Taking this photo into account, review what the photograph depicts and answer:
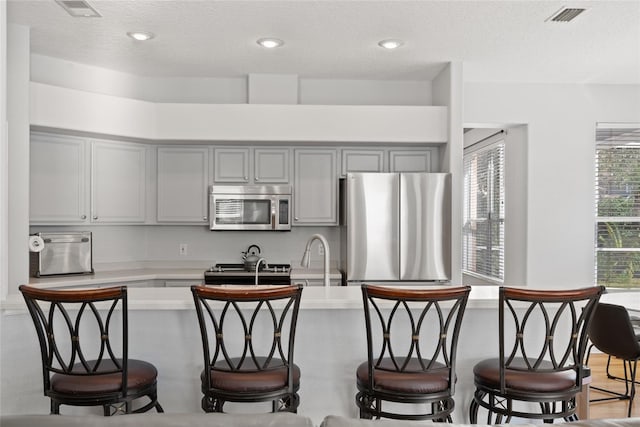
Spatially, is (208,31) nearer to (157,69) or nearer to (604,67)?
(157,69)

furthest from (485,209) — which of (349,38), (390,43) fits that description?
(349,38)

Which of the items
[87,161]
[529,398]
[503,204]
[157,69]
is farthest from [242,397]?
[503,204]

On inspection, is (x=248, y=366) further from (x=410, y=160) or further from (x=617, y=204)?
(x=617, y=204)

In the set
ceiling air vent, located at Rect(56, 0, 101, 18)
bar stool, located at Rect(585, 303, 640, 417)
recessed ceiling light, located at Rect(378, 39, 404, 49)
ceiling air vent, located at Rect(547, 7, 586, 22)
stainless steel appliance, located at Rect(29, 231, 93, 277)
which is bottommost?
bar stool, located at Rect(585, 303, 640, 417)

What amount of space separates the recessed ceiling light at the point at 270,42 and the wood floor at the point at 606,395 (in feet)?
11.1

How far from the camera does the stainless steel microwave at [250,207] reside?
4762 mm

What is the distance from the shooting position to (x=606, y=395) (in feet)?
12.6

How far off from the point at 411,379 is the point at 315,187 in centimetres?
291

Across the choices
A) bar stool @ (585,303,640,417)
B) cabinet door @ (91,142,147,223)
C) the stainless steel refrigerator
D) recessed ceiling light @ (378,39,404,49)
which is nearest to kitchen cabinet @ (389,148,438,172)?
the stainless steel refrigerator

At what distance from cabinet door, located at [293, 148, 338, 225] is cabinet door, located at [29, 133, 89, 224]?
6.03 feet

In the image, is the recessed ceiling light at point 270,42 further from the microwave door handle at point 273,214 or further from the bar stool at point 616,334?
the bar stool at point 616,334

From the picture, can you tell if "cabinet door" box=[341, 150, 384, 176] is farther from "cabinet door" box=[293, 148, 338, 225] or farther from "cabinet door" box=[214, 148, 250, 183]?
"cabinet door" box=[214, 148, 250, 183]

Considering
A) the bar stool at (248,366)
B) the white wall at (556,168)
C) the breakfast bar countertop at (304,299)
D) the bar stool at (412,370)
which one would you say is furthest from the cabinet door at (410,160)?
the bar stool at (248,366)

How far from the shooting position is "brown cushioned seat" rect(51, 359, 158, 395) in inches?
82.8
